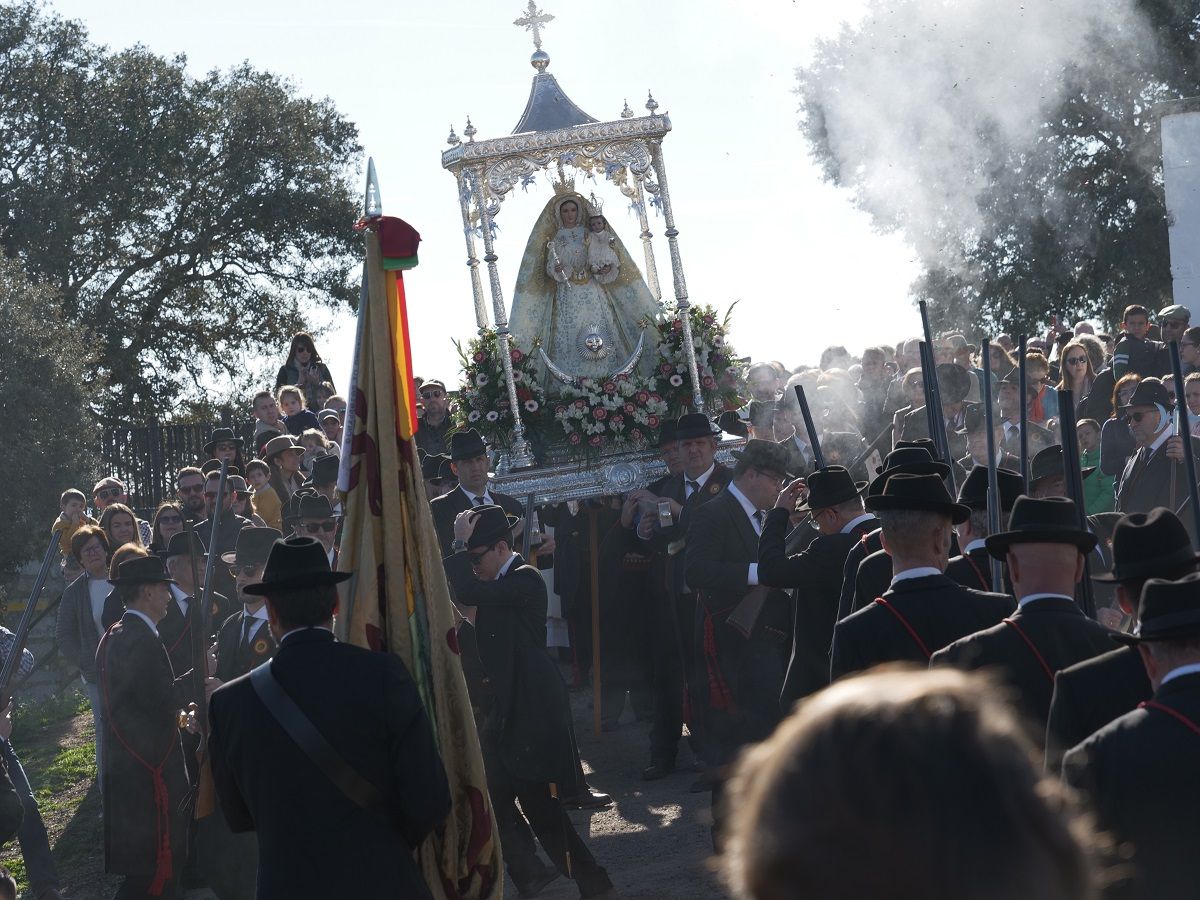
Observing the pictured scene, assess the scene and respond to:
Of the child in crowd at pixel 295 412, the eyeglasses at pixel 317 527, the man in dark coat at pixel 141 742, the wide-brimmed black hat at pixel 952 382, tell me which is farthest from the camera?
the child in crowd at pixel 295 412

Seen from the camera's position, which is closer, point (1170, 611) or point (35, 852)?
point (1170, 611)

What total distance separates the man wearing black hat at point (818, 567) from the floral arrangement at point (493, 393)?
5.37 metres

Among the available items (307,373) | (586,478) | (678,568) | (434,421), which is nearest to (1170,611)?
(678,568)

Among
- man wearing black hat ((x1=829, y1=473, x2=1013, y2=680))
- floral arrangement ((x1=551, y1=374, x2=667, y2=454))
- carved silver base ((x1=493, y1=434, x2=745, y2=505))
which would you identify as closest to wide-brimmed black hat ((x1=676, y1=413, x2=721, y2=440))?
carved silver base ((x1=493, y1=434, x2=745, y2=505))

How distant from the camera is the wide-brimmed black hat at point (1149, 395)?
9180 mm

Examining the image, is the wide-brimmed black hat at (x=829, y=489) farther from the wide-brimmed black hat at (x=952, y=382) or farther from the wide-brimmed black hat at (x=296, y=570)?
the wide-brimmed black hat at (x=952, y=382)

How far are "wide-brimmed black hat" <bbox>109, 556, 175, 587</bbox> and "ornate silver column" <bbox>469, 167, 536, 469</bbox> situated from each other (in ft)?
13.4

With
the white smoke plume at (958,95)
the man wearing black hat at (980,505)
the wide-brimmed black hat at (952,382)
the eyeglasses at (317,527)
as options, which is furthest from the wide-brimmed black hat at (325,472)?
the white smoke plume at (958,95)

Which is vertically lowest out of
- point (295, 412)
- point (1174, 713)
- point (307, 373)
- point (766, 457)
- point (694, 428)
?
point (1174, 713)

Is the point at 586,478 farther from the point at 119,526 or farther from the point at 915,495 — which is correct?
the point at 915,495

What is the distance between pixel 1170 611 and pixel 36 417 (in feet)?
54.1

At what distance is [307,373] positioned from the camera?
645 inches

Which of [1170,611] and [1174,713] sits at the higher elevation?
[1170,611]

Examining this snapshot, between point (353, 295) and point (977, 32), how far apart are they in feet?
36.0
